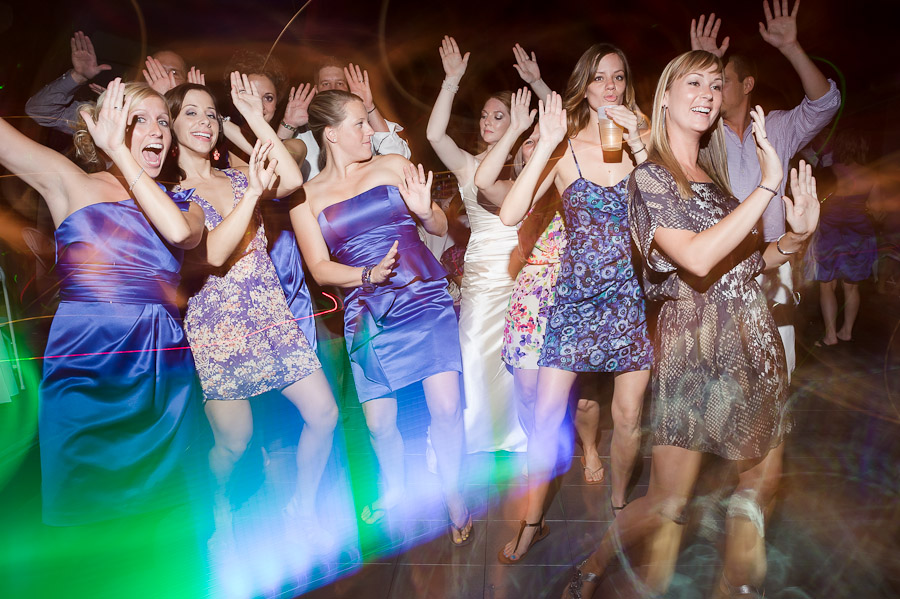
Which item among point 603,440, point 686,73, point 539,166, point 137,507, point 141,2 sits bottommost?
point 603,440

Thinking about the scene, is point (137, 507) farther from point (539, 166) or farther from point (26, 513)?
point (539, 166)

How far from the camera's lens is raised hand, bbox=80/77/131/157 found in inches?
75.5

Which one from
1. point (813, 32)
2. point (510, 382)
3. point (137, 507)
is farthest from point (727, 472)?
point (813, 32)

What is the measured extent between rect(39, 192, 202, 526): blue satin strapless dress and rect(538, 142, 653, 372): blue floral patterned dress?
1381mm

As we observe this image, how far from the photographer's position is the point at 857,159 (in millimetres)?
5121

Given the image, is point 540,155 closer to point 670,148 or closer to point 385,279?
point 670,148

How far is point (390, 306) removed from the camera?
8.71 feet

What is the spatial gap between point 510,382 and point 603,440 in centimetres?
73

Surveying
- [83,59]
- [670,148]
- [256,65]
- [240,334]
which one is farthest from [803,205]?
[83,59]

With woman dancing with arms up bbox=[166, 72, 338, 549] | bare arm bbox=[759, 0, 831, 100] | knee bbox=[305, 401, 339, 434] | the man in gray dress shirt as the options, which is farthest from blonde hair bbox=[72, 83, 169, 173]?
bare arm bbox=[759, 0, 831, 100]

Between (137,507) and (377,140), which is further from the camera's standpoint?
(377,140)

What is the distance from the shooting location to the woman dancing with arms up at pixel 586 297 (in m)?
2.34

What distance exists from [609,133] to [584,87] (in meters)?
→ 0.32

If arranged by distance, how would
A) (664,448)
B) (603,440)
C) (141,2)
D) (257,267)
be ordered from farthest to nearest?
1. (141,2)
2. (603,440)
3. (257,267)
4. (664,448)
